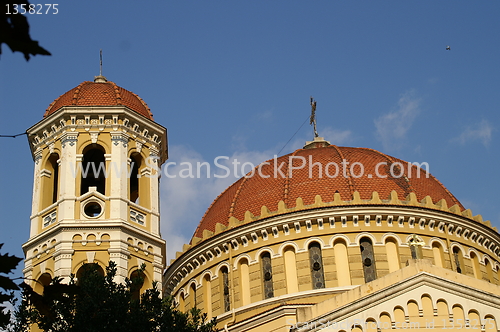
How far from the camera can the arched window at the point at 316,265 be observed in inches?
1160

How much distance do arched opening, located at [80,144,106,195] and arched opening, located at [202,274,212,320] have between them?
6.13 meters

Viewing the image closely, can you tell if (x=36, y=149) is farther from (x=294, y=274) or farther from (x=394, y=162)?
(x=394, y=162)

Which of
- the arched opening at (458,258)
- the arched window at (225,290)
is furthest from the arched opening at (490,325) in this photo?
the arched window at (225,290)

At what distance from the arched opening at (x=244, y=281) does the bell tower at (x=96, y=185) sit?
4.00 m

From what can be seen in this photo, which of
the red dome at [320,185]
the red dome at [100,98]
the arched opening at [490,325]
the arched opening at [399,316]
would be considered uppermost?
the red dome at [100,98]

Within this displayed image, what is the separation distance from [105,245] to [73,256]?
3.60 feet

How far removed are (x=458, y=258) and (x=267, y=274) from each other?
Answer: 789 cm

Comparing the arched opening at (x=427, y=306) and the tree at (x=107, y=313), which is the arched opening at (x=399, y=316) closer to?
the arched opening at (x=427, y=306)

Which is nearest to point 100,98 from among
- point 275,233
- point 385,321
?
point 275,233

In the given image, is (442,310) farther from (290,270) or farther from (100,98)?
(100,98)

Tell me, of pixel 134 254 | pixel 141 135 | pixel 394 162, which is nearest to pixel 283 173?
pixel 394 162

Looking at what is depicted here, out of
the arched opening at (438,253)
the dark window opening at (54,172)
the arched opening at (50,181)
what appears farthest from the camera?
the arched opening at (438,253)

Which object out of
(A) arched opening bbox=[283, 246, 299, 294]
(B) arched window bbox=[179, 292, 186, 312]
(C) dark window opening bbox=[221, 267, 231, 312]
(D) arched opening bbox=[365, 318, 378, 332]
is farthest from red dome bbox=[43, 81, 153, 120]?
(D) arched opening bbox=[365, 318, 378, 332]

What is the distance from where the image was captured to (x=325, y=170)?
33.9 metres
